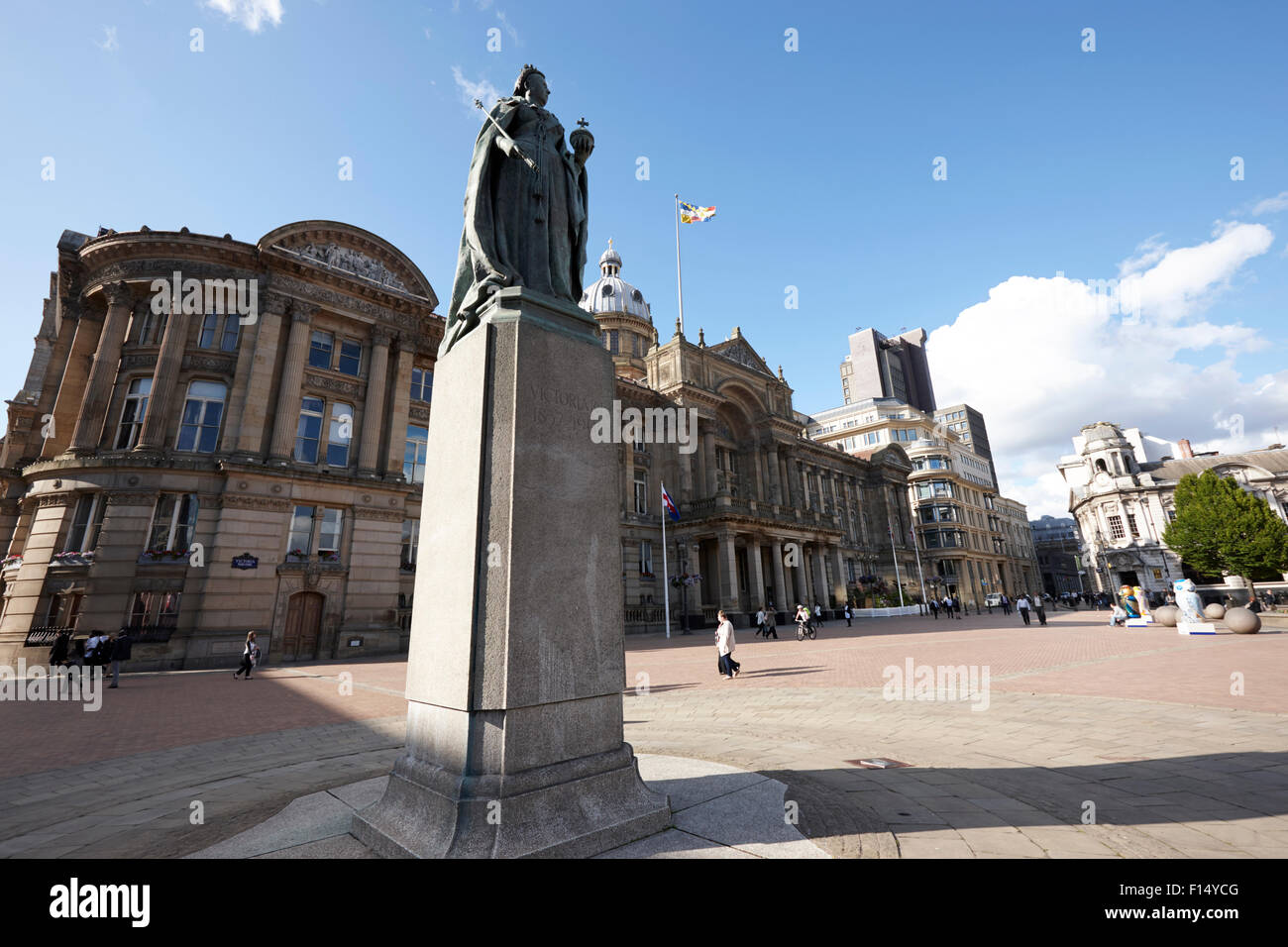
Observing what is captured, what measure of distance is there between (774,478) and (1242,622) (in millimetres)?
34379

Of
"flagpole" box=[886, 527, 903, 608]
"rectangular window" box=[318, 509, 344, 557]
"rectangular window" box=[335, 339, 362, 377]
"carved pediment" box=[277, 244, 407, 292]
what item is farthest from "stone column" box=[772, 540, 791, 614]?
"carved pediment" box=[277, 244, 407, 292]

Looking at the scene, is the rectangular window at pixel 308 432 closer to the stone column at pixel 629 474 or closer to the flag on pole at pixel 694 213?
the stone column at pixel 629 474

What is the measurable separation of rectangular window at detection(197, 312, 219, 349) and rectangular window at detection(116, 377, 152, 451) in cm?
273

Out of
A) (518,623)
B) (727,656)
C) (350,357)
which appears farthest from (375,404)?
(518,623)

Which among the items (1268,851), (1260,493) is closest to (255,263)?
(1268,851)

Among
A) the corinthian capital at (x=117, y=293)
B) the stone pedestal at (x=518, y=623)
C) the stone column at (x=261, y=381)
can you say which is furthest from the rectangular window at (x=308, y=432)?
the stone pedestal at (x=518, y=623)

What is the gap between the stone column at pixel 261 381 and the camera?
24.3 metres

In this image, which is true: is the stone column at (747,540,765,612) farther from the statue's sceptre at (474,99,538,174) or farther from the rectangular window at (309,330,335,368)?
the statue's sceptre at (474,99,538,174)

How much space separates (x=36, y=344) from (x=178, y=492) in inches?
937

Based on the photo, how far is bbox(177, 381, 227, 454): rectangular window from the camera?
24.1 metres

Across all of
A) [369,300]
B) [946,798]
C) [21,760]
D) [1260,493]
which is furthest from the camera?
[1260,493]

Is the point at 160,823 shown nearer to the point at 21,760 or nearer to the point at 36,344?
the point at 21,760

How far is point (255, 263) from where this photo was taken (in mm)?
25984
